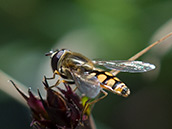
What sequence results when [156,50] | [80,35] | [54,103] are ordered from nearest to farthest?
[54,103] < [156,50] < [80,35]

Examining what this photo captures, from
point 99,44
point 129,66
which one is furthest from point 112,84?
point 99,44

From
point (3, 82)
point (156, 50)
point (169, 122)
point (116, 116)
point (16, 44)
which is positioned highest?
point (16, 44)

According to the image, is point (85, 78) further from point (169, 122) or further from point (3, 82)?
point (169, 122)

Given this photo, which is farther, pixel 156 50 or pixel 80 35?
pixel 80 35

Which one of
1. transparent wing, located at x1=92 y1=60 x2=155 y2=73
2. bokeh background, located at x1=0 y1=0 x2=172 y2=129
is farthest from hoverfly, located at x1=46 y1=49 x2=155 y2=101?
bokeh background, located at x1=0 y1=0 x2=172 y2=129

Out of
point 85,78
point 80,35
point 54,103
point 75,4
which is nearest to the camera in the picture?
point 54,103

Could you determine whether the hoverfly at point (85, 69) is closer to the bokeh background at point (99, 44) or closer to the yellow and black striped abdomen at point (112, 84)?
the yellow and black striped abdomen at point (112, 84)

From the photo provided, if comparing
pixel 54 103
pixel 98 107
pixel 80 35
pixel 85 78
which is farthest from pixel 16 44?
pixel 54 103
